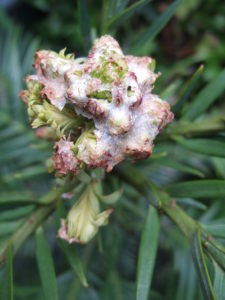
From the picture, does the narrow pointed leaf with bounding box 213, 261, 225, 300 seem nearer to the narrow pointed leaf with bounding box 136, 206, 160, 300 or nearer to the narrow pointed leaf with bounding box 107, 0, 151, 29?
the narrow pointed leaf with bounding box 136, 206, 160, 300

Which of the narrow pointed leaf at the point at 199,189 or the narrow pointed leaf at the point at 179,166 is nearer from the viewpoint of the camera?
the narrow pointed leaf at the point at 199,189

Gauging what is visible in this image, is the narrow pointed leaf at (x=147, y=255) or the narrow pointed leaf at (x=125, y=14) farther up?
the narrow pointed leaf at (x=125, y=14)

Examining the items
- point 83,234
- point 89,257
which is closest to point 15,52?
point 89,257

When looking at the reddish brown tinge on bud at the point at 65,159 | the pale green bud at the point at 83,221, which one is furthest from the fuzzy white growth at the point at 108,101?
the pale green bud at the point at 83,221

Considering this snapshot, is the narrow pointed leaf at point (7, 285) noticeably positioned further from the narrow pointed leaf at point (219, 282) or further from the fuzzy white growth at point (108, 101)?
A: the narrow pointed leaf at point (219, 282)

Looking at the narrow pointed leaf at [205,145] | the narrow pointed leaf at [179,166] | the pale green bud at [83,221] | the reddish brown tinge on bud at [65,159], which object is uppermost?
the reddish brown tinge on bud at [65,159]

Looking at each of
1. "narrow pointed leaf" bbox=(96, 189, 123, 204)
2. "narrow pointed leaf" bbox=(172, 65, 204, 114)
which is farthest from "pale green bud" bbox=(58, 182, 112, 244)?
"narrow pointed leaf" bbox=(172, 65, 204, 114)
